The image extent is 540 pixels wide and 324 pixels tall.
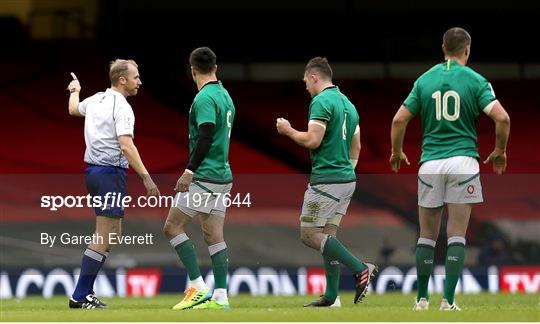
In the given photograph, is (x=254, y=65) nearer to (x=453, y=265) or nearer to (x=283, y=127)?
(x=283, y=127)

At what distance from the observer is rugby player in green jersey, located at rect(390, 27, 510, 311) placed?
27.0ft

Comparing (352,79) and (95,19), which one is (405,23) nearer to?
(352,79)

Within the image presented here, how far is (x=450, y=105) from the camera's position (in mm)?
8273

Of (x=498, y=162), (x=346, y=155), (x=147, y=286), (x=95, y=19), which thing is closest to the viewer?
(x=498, y=162)

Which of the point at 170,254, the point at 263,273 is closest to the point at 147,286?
the point at 170,254

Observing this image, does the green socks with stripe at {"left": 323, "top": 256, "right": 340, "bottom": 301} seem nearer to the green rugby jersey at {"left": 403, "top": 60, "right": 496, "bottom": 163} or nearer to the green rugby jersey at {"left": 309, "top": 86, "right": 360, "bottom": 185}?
the green rugby jersey at {"left": 309, "top": 86, "right": 360, "bottom": 185}

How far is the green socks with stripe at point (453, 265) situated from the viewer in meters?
8.17

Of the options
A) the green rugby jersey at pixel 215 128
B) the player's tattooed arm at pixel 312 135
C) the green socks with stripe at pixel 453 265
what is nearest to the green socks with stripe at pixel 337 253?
the player's tattooed arm at pixel 312 135

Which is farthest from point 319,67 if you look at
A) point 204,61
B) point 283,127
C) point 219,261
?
point 219,261

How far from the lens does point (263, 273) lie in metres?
12.5

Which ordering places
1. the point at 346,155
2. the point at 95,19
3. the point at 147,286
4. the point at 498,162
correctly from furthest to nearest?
the point at 95,19
the point at 147,286
the point at 346,155
the point at 498,162

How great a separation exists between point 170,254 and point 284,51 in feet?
21.6

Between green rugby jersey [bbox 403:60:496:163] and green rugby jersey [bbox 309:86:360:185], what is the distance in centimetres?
86

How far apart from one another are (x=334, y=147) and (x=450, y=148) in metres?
1.09
